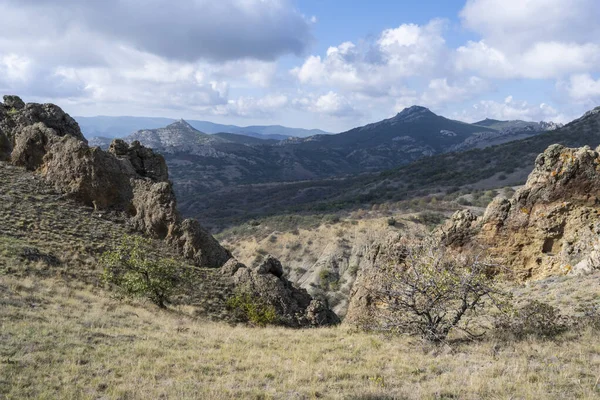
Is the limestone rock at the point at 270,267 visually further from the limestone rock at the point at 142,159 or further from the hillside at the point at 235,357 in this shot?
the limestone rock at the point at 142,159

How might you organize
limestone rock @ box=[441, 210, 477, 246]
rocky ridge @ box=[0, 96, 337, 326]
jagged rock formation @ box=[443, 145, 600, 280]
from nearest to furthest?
jagged rock formation @ box=[443, 145, 600, 280], limestone rock @ box=[441, 210, 477, 246], rocky ridge @ box=[0, 96, 337, 326]

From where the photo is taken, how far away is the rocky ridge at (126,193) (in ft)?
65.7

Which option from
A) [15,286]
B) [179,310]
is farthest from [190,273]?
[15,286]

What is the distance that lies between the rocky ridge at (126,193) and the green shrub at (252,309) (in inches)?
17.9

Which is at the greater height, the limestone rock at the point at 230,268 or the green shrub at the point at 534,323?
the green shrub at the point at 534,323

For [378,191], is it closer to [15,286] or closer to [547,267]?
[547,267]

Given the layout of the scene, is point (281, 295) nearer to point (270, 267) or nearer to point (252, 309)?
point (252, 309)

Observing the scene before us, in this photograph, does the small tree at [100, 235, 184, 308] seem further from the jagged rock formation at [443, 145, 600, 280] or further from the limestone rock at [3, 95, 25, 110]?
the limestone rock at [3, 95, 25, 110]

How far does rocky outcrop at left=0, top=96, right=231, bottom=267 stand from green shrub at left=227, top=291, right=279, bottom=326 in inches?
169

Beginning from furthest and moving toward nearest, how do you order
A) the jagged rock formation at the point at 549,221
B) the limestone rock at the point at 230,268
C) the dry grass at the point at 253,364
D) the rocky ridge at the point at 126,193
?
the limestone rock at the point at 230,268, the rocky ridge at the point at 126,193, the jagged rock formation at the point at 549,221, the dry grass at the point at 253,364

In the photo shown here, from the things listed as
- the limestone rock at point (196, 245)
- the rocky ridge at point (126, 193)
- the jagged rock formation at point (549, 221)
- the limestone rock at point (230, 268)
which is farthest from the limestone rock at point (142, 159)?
the jagged rock formation at point (549, 221)

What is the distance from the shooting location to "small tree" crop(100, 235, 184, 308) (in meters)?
17.2

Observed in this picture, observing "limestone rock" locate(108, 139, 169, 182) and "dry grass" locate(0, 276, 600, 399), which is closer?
"dry grass" locate(0, 276, 600, 399)

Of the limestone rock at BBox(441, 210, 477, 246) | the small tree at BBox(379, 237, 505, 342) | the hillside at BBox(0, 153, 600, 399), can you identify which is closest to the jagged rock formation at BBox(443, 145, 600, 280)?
the limestone rock at BBox(441, 210, 477, 246)
